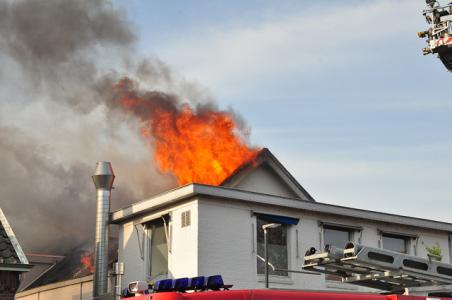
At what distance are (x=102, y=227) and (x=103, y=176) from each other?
2.24m

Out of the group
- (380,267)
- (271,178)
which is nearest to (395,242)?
(271,178)

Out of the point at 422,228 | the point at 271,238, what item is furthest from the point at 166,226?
the point at 422,228

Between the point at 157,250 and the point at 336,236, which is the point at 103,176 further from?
the point at 336,236

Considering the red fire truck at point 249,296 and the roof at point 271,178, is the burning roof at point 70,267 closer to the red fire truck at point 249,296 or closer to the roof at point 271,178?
the roof at point 271,178

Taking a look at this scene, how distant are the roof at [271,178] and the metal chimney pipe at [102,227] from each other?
195 inches

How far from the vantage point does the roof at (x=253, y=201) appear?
25323 mm

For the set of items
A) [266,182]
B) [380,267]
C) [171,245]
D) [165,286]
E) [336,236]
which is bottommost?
[165,286]

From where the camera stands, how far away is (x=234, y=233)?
25.7 metres

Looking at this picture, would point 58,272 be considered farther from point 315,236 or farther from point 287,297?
point 287,297

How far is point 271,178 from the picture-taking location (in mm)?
30500

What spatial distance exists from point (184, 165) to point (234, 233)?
255 inches

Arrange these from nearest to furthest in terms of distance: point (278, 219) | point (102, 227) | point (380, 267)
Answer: point (380, 267), point (278, 219), point (102, 227)

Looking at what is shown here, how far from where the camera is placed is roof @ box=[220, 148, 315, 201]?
96.6 feet

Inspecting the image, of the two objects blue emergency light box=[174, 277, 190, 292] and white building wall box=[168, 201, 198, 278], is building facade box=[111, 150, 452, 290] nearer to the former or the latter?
white building wall box=[168, 201, 198, 278]
